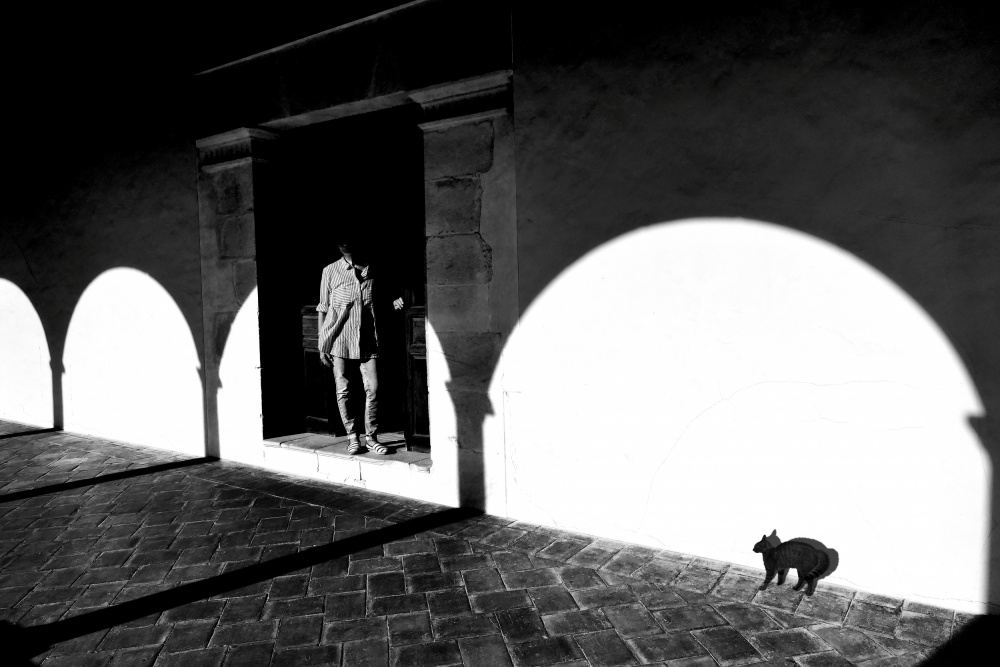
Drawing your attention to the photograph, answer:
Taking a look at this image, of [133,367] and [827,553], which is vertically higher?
[133,367]

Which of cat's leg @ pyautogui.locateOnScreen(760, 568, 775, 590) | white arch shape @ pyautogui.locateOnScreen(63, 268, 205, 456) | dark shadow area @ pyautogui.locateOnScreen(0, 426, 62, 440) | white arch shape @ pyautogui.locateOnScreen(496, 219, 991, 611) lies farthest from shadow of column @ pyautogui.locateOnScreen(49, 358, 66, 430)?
cat's leg @ pyautogui.locateOnScreen(760, 568, 775, 590)

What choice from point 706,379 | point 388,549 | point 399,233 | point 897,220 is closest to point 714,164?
point 897,220

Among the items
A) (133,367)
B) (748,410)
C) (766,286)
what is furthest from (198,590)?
(133,367)

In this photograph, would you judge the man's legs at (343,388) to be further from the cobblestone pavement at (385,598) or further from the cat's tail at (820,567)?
the cat's tail at (820,567)

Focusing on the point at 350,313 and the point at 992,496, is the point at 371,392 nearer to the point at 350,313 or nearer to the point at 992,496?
the point at 350,313

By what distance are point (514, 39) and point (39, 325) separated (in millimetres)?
6449

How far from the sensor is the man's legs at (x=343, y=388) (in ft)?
17.2

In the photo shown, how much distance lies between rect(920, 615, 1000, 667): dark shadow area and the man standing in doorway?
11.8 ft

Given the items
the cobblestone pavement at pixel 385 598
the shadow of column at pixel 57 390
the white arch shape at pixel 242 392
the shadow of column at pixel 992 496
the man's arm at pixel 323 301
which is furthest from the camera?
the shadow of column at pixel 57 390

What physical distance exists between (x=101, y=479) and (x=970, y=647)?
5655mm

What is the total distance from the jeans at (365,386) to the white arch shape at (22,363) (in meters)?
4.28

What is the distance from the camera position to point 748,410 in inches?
136

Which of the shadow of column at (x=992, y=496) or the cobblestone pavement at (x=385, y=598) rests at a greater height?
the shadow of column at (x=992, y=496)

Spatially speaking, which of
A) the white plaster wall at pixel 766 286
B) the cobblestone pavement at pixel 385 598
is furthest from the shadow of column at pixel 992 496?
the cobblestone pavement at pixel 385 598
